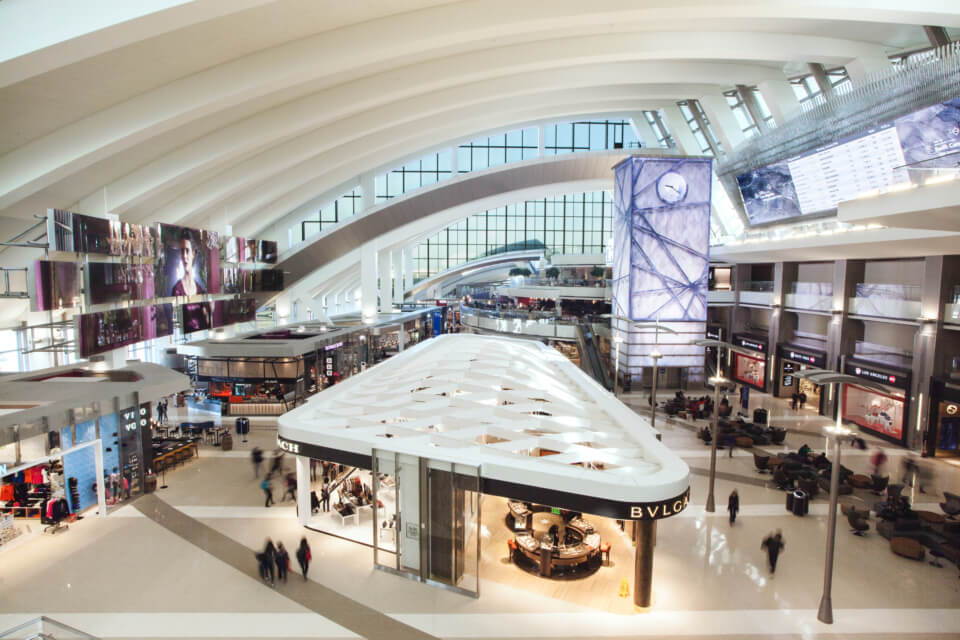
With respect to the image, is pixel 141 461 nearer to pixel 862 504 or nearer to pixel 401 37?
pixel 401 37

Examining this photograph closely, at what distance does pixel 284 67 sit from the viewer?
10172 mm

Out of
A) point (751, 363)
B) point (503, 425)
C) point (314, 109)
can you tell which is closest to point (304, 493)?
point (503, 425)

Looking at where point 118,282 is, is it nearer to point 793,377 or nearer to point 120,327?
point 120,327

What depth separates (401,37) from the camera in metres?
10.0

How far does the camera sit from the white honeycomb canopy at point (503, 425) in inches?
303

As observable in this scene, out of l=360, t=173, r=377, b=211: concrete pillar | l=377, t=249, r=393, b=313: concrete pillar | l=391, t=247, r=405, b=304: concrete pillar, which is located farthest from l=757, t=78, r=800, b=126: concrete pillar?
l=391, t=247, r=405, b=304: concrete pillar

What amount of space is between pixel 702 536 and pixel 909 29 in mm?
14451

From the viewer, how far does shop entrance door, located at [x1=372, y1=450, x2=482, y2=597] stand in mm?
8477

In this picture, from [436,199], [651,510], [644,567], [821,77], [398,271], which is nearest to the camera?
[651,510]

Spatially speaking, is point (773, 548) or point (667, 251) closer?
point (773, 548)

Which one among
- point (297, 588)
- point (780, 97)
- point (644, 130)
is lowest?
point (297, 588)

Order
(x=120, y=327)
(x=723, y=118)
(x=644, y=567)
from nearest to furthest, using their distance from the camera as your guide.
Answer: (x=644, y=567) < (x=120, y=327) < (x=723, y=118)

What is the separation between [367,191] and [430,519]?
20456 mm

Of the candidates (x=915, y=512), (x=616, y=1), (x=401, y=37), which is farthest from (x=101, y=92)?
(x=915, y=512)
